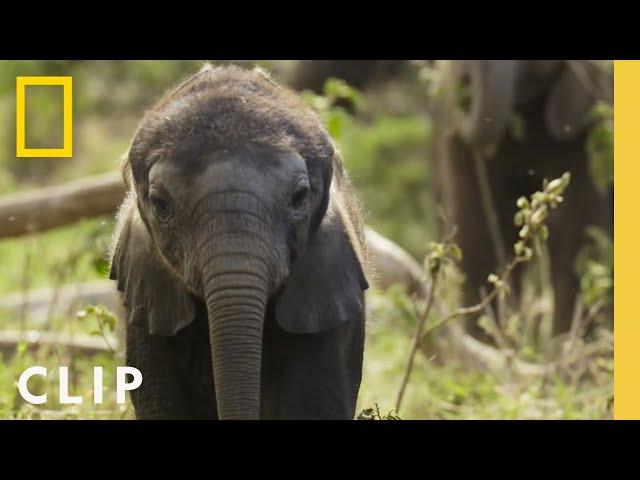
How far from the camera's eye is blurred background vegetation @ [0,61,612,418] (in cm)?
788

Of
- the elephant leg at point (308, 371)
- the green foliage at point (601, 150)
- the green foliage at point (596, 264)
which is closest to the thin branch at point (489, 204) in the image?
the green foliage at point (596, 264)

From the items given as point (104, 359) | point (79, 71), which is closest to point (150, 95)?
point (79, 71)

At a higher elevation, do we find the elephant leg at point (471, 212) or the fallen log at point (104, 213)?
the elephant leg at point (471, 212)

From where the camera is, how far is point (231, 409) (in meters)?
5.11

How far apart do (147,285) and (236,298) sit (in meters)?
0.60

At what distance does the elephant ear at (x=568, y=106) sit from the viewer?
9750 mm

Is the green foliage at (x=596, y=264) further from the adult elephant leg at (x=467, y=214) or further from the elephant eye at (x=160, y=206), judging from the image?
the elephant eye at (x=160, y=206)

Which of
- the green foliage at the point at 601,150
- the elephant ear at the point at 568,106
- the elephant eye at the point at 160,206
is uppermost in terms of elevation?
the elephant ear at the point at 568,106

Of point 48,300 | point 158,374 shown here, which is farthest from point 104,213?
point 158,374

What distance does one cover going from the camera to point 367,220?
33.7 ft

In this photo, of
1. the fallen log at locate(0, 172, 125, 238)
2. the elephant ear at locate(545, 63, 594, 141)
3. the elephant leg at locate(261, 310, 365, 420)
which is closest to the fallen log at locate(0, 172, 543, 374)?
the fallen log at locate(0, 172, 125, 238)

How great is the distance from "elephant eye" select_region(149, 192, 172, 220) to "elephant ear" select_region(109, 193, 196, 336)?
0.26 metres

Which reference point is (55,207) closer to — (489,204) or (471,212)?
(489,204)

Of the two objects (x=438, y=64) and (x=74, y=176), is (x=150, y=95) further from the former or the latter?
(x=438, y=64)
